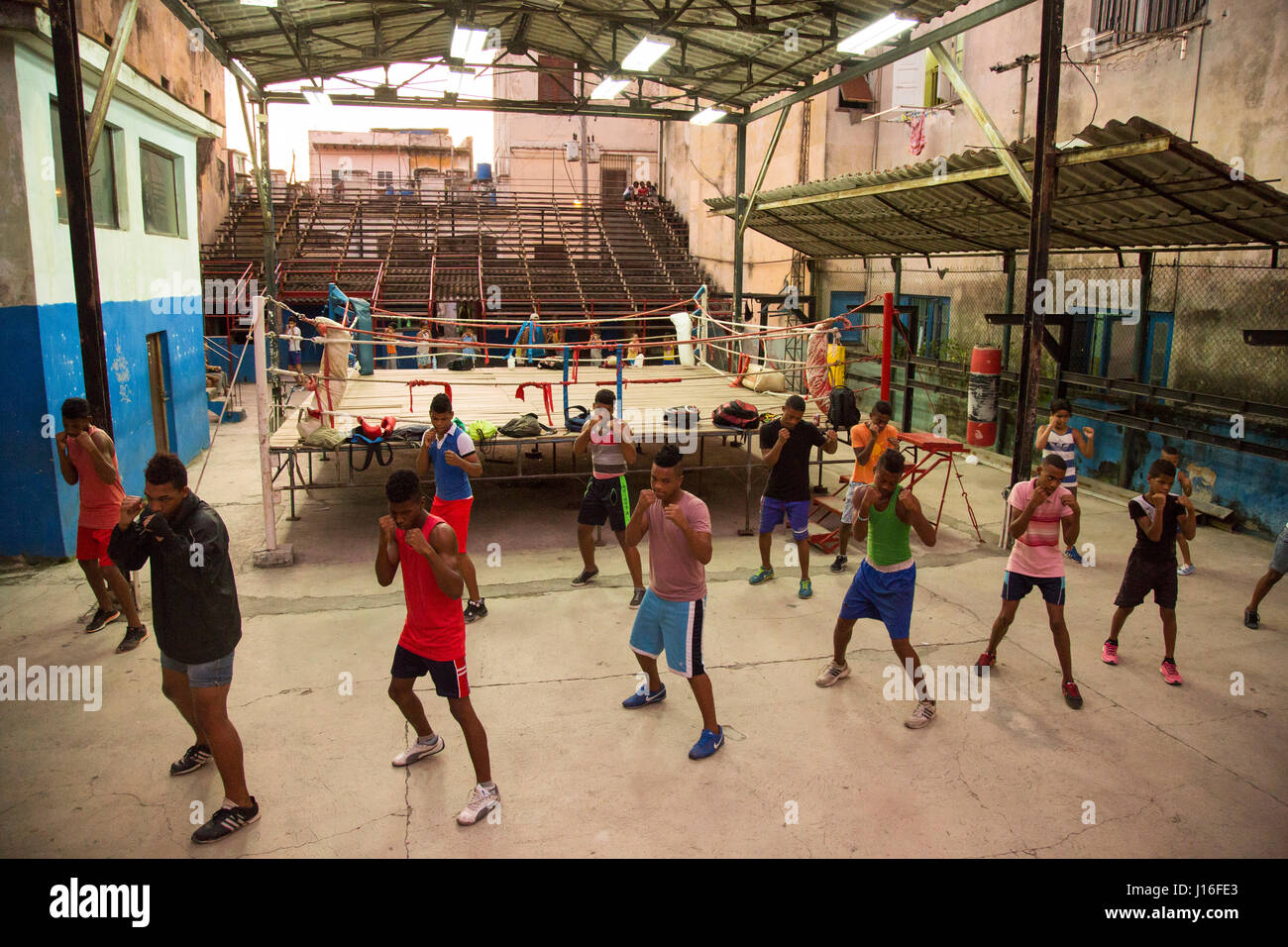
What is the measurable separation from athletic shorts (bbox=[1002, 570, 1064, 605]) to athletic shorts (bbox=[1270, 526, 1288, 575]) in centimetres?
250

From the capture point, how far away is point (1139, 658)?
6.67m

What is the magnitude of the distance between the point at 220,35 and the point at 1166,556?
Result: 12.8 metres

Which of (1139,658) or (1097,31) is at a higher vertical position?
(1097,31)

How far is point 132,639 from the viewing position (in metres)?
6.71

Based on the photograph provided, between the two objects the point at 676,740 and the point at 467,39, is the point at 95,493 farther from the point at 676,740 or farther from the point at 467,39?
the point at 467,39

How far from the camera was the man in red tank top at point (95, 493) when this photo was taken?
21.1 feet

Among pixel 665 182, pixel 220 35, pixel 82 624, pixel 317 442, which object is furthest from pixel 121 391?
pixel 665 182

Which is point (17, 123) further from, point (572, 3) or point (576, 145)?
point (576, 145)

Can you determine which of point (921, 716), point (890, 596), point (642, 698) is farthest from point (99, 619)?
point (921, 716)

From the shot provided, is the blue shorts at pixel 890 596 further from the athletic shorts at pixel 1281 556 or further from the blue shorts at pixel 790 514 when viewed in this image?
the athletic shorts at pixel 1281 556

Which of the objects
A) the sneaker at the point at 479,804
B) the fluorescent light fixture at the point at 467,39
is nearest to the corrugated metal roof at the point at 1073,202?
the fluorescent light fixture at the point at 467,39

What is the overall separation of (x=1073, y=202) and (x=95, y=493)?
1035cm

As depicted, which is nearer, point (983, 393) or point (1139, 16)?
point (1139, 16)

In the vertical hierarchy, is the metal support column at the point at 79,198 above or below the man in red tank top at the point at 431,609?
above
